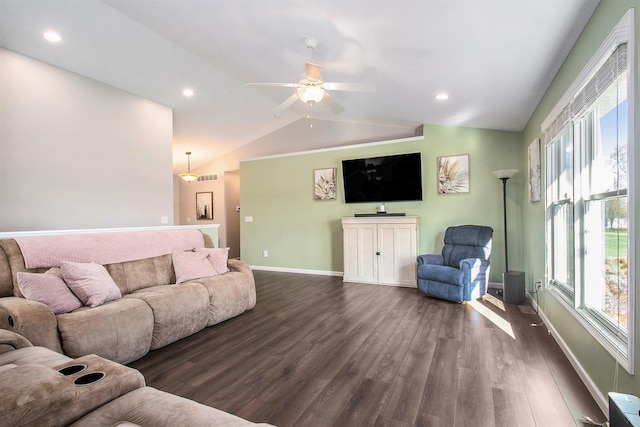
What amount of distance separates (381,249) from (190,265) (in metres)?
2.96

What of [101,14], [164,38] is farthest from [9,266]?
[164,38]

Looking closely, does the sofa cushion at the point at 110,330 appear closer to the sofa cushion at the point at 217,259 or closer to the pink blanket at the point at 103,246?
the pink blanket at the point at 103,246

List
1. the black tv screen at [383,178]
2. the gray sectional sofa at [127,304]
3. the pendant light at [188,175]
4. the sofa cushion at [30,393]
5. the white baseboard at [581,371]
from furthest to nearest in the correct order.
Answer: the pendant light at [188,175] → the black tv screen at [383,178] → the gray sectional sofa at [127,304] → the white baseboard at [581,371] → the sofa cushion at [30,393]

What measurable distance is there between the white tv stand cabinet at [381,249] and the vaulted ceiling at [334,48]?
1784 millimetres

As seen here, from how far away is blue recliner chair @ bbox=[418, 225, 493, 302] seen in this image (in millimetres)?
3768

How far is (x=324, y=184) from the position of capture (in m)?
5.86

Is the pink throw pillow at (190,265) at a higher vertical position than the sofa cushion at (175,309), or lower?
higher

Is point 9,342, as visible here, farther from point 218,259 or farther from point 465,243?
point 465,243

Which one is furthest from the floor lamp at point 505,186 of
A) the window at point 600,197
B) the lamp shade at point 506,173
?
the window at point 600,197

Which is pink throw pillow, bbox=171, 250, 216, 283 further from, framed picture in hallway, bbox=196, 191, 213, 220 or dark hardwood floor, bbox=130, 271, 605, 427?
framed picture in hallway, bbox=196, 191, 213, 220

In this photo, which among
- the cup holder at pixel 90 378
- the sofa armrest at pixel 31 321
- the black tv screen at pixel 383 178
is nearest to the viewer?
the cup holder at pixel 90 378

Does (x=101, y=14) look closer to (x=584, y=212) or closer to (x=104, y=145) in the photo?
(x=104, y=145)

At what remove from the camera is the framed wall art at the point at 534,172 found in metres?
3.30

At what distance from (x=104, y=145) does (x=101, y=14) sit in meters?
1.75
